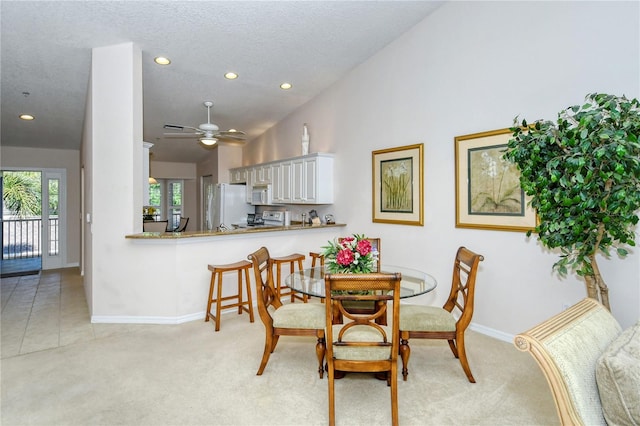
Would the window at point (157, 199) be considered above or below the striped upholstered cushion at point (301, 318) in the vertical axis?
above

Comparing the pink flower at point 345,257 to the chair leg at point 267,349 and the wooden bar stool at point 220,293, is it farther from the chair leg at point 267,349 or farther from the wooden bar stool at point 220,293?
the wooden bar stool at point 220,293

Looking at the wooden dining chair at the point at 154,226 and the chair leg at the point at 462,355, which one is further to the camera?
the wooden dining chair at the point at 154,226

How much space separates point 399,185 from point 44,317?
4346mm

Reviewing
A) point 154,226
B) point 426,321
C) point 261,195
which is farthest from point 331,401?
point 154,226

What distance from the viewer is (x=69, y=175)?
681 cm

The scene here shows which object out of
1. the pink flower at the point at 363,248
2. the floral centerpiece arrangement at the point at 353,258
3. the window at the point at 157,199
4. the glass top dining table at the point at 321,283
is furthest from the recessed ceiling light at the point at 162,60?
the window at the point at 157,199

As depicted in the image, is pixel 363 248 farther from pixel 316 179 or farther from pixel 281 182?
pixel 281 182

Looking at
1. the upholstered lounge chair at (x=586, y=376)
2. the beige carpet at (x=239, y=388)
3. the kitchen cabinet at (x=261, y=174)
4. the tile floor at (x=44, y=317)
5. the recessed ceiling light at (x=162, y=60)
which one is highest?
the recessed ceiling light at (x=162, y=60)

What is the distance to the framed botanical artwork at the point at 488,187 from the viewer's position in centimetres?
321

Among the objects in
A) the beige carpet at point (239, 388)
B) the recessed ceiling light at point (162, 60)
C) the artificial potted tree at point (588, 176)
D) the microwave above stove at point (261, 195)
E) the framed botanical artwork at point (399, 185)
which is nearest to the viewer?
the artificial potted tree at point (588, 176)

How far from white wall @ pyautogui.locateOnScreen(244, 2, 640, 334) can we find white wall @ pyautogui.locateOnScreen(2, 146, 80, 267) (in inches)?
220

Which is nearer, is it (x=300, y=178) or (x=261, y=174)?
(x=300, y=178)

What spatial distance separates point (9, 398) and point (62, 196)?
565cm

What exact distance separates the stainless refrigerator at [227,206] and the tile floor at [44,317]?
2692 millimetres
